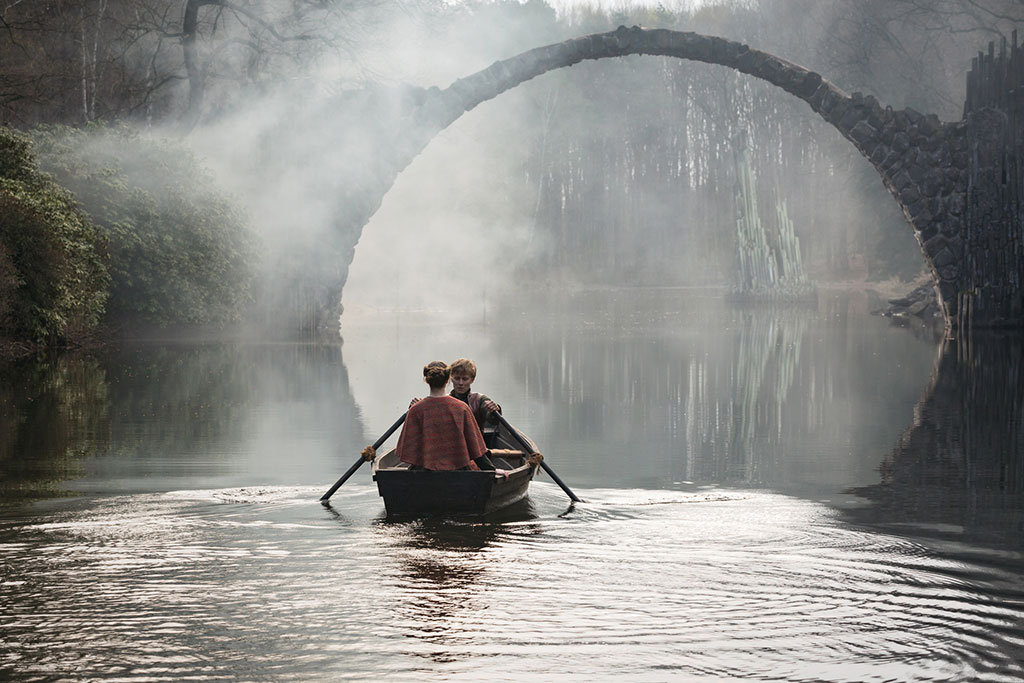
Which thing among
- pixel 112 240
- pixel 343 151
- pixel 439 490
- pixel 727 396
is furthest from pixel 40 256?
pixel 439 490

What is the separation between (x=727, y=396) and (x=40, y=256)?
42.9 feet

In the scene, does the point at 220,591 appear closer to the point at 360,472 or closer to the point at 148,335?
the point at 360,472

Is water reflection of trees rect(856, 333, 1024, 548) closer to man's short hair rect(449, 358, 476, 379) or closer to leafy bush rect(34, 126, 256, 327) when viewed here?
man's short hair rect(449, 358, 476, 379)

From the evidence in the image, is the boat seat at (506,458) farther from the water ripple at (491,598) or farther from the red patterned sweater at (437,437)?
the water ripple at (491,598)

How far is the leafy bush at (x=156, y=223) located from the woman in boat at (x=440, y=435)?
2248 centimetres

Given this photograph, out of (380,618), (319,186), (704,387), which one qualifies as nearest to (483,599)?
(380,618)

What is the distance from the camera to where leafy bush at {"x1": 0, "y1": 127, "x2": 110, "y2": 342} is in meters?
25.0

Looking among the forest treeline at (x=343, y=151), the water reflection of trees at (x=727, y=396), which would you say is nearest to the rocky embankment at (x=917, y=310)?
the water reflection of trees at (x=727, y=396)

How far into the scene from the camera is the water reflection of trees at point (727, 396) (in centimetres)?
1318

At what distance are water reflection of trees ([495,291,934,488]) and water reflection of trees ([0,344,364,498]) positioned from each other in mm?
3045

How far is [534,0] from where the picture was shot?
8125 cm

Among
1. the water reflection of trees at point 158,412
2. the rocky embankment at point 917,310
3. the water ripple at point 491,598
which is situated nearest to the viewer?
the water ripple at point 491,598

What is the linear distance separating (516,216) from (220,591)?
72.7m

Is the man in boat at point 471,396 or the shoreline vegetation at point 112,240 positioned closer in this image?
the man in boat at point 471,396
